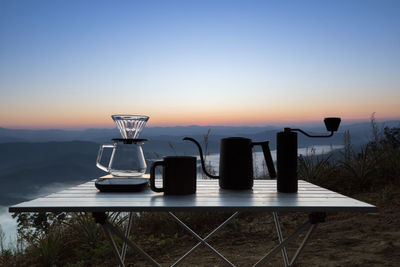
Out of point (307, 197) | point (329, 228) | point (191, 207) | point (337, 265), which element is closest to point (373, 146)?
point (329, 228)

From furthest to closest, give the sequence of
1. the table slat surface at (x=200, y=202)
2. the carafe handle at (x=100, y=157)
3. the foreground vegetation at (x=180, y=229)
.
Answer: the foreground vegetation at (x=180, y=229) → the carafe handle at (x=100, y=157) → the table slat surface at (x=200, y=202)

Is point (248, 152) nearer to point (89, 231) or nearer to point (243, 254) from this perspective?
point (243, 254)

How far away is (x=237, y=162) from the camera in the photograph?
1868 mm

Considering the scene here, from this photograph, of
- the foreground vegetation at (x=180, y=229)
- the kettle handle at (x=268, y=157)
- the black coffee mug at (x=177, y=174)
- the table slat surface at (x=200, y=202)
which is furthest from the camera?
the foreground vegetation at (x=180, y=229)

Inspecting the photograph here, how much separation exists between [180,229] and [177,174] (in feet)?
8.87

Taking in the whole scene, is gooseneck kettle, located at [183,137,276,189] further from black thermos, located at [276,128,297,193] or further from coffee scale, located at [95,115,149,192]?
coffee scale, located at [95,115,149,192]

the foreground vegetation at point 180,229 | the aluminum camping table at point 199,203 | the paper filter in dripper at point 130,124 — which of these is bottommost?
the foreground vegetation at point 180,229

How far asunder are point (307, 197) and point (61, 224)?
10.9 feet

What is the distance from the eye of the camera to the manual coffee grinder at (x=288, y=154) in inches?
71.3

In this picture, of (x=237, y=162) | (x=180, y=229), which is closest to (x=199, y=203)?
(x=237, y=162)

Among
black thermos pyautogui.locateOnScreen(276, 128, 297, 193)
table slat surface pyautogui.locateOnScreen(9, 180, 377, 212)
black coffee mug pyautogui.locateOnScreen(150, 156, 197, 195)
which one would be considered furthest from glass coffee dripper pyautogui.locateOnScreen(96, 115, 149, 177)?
black thermos pyautogui.locateOnScreen(276, 128, 297, 193)

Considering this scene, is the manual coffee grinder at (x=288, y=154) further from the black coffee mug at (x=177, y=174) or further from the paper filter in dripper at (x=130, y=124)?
the paper filter in dripper at (x=130, y=124)

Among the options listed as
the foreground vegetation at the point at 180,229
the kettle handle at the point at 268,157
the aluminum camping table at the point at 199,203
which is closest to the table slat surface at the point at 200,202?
the aluminum camping table at the point at 199,203

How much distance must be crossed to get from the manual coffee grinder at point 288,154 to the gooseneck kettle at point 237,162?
0.16 feet
